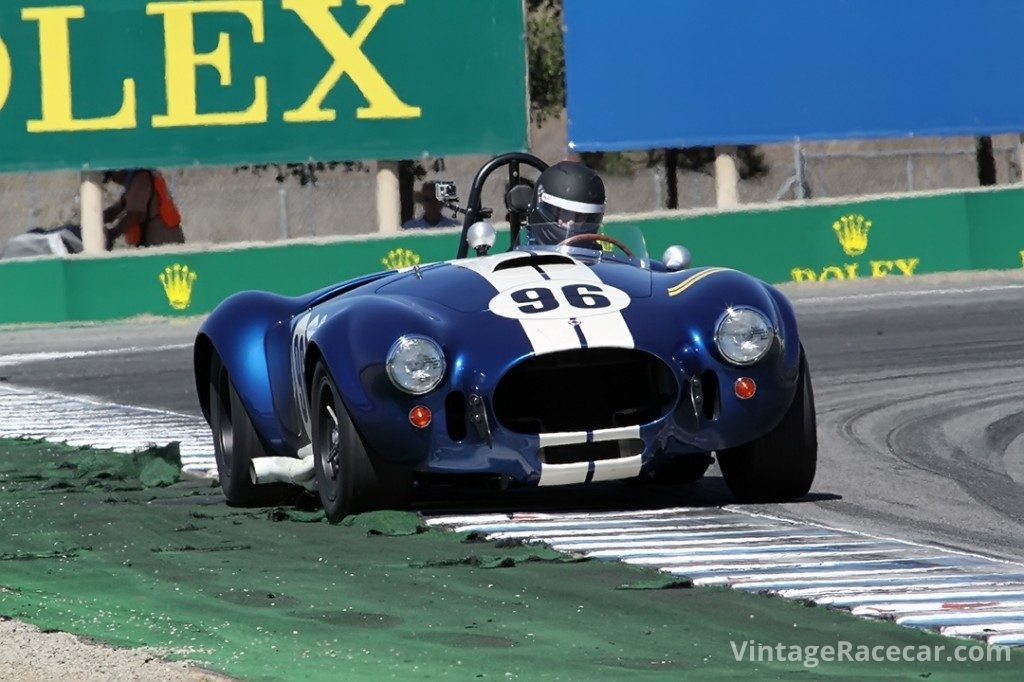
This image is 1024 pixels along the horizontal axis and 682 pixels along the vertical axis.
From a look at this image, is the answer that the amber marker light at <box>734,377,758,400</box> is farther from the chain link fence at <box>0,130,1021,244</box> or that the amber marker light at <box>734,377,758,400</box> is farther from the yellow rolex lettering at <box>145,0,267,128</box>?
the chain link fence at <box>0,130,1021,244</box>

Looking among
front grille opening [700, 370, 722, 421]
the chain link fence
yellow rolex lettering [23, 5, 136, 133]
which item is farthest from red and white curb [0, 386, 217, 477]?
the chain link fence

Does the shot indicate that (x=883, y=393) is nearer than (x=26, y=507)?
No

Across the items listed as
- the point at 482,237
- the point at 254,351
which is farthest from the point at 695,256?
the point at 254,351

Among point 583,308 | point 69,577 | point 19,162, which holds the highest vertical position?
point 19,162

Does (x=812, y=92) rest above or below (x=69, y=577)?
above

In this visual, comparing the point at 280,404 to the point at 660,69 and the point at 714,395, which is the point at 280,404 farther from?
the point at 660,69

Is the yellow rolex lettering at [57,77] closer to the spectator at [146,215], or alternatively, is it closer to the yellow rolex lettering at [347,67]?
the spectator at [146,215]

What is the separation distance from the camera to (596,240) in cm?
916

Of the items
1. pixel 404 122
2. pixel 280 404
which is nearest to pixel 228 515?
pixel 280 404

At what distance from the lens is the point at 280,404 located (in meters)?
8.65

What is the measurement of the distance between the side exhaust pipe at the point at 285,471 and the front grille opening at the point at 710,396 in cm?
154

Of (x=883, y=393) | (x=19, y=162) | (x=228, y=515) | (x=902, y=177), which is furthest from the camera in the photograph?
(x=902, y=177)

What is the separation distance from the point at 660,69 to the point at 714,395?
16.5m

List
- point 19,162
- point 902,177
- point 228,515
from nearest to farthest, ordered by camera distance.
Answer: point 228,515 → point 19,162 → point 902,177
